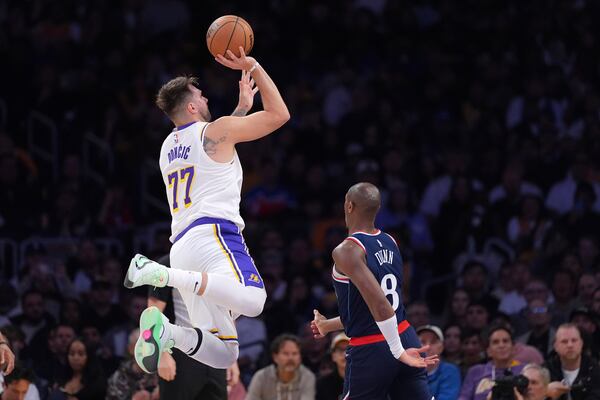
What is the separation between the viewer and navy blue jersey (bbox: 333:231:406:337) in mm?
8211

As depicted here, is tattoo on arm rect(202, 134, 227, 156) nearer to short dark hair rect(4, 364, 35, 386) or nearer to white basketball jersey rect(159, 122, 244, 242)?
white basketball jersey rect(159, 122, 244, 242)

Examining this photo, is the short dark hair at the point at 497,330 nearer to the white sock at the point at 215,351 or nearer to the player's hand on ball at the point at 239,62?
the white sock at the point at 215,351

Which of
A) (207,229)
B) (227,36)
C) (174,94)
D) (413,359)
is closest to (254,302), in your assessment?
(207,229)

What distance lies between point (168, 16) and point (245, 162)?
12.3 ft

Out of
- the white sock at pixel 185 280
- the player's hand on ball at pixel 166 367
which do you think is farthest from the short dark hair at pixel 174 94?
the player's hand on ball at pixel 166 367

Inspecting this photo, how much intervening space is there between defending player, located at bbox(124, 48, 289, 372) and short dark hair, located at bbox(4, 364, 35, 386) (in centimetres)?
348

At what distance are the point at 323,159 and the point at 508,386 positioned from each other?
7200mm

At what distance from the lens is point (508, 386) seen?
10578 millimetres

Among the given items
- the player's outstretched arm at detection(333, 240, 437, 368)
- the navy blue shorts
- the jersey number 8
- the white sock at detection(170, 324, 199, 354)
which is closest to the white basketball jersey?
the white sock at detection(170, 324, 199, 354)

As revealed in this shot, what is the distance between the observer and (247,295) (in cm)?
835

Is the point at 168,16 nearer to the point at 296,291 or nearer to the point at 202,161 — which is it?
the point at 296,291

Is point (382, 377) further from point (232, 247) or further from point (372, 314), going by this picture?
point (232, 247)

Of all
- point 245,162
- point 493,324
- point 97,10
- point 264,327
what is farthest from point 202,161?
point 97,10

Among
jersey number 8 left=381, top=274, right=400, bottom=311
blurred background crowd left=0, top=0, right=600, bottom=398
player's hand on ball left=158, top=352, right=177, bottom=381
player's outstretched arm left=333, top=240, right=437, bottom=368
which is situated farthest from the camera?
blurred background crowd left=0, top=0, right=600, bottom=398
